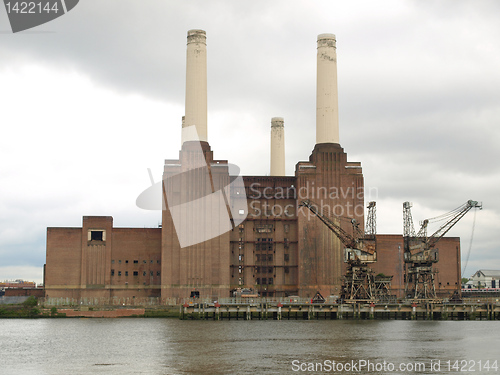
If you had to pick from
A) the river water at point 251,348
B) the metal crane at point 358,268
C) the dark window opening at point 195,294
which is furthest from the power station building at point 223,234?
the river water at point 251,348

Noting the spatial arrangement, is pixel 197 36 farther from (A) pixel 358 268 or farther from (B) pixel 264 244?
(A) pixel 358 268

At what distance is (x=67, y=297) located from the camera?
112 m

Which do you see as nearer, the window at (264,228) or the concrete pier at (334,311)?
the concrete pier at (334,311)

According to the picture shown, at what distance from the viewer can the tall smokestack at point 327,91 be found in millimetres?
112375

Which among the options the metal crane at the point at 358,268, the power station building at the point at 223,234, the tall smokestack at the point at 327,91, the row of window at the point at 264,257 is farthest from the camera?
the row of window at the point at 264,257

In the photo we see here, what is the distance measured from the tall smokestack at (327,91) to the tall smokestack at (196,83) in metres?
17.3

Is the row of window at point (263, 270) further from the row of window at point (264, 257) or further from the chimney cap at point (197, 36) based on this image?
the chimney cap at point (197, 36)

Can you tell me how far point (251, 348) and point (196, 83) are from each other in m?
61.3

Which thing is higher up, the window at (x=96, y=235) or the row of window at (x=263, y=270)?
the window at (x=96, y=235)

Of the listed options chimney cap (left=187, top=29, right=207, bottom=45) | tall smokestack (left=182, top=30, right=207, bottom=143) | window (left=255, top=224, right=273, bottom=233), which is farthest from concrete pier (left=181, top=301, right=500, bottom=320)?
chimney cap (left=187, top=29, right=207, bottom=45)

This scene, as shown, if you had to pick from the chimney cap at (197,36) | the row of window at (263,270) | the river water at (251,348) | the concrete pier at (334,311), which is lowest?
the river water at (251,348)

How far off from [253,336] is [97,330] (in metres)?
19.4

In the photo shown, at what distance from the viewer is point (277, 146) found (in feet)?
449

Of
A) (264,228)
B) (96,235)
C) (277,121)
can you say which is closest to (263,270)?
(264,228)
